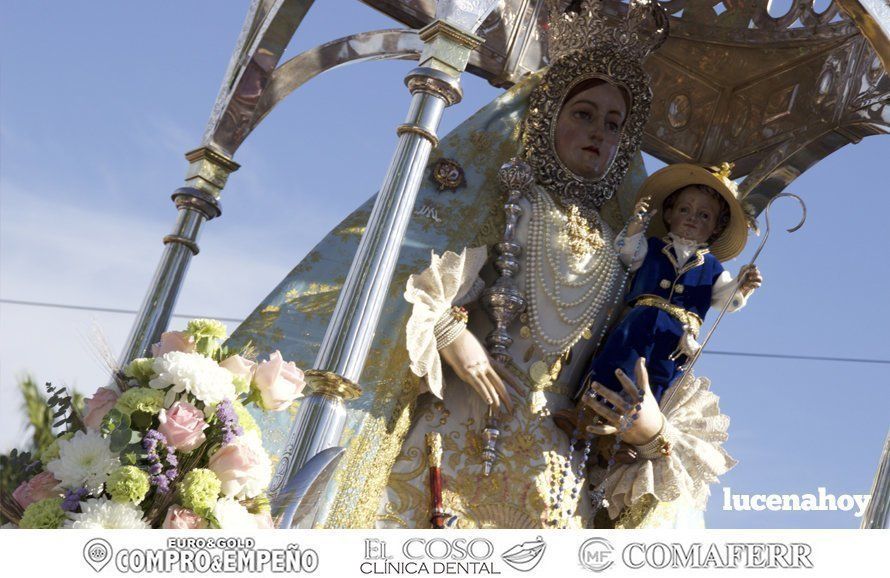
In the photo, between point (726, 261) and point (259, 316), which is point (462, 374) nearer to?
point (259, 316)

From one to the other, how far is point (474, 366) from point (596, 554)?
206 cm

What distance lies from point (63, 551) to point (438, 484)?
2.72 meters

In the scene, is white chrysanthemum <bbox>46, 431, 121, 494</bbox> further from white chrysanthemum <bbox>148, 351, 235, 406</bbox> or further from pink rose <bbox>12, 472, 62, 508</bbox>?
white chrysanthemum <bbox>148, 351, 235, 406</bbox>

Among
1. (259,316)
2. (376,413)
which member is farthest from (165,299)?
(376,413)

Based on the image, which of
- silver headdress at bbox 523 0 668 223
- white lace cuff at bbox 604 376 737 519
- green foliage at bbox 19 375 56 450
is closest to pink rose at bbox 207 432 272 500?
green foliage at bbox 19 375 56 450

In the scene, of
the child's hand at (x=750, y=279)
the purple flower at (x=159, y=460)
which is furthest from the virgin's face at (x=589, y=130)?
the purple flower at (x=159, y=460)

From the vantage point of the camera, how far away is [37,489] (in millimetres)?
3500

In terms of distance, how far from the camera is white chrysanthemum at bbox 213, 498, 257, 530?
3.42m

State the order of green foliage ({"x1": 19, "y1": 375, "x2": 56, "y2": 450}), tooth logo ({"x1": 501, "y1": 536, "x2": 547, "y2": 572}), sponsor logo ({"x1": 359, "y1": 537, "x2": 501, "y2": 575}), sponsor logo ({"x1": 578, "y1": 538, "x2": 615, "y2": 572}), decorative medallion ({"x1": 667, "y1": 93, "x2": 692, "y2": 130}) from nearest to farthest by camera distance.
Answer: green foliage ({"x1": 19, "y1": 375, "x2": 56, "y2": 450}) → sponsor logo ({"x1": 359, "y1": 537, "x2": 501, "y2": 575}) → tooth logo ({"x1": 501, "y1": 536, "x2": 547, "y2": 572}) → sponsor logo ({"x1": 578, "y1": 538, "x2": 615, "y2": 572}) → decorative medallion ({"x1": 667, "y1": 93, "x2": 692, "y2": 130})

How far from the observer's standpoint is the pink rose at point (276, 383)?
3746 millimetres

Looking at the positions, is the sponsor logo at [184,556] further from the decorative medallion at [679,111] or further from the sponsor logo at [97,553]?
the decorative medallion at [679,111]

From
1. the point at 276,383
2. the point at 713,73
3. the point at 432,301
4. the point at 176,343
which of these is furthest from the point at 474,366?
the point at 713,73

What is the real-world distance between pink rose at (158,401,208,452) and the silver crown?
13.2 ft

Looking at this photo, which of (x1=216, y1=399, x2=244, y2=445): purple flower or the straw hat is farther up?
the straw hat
